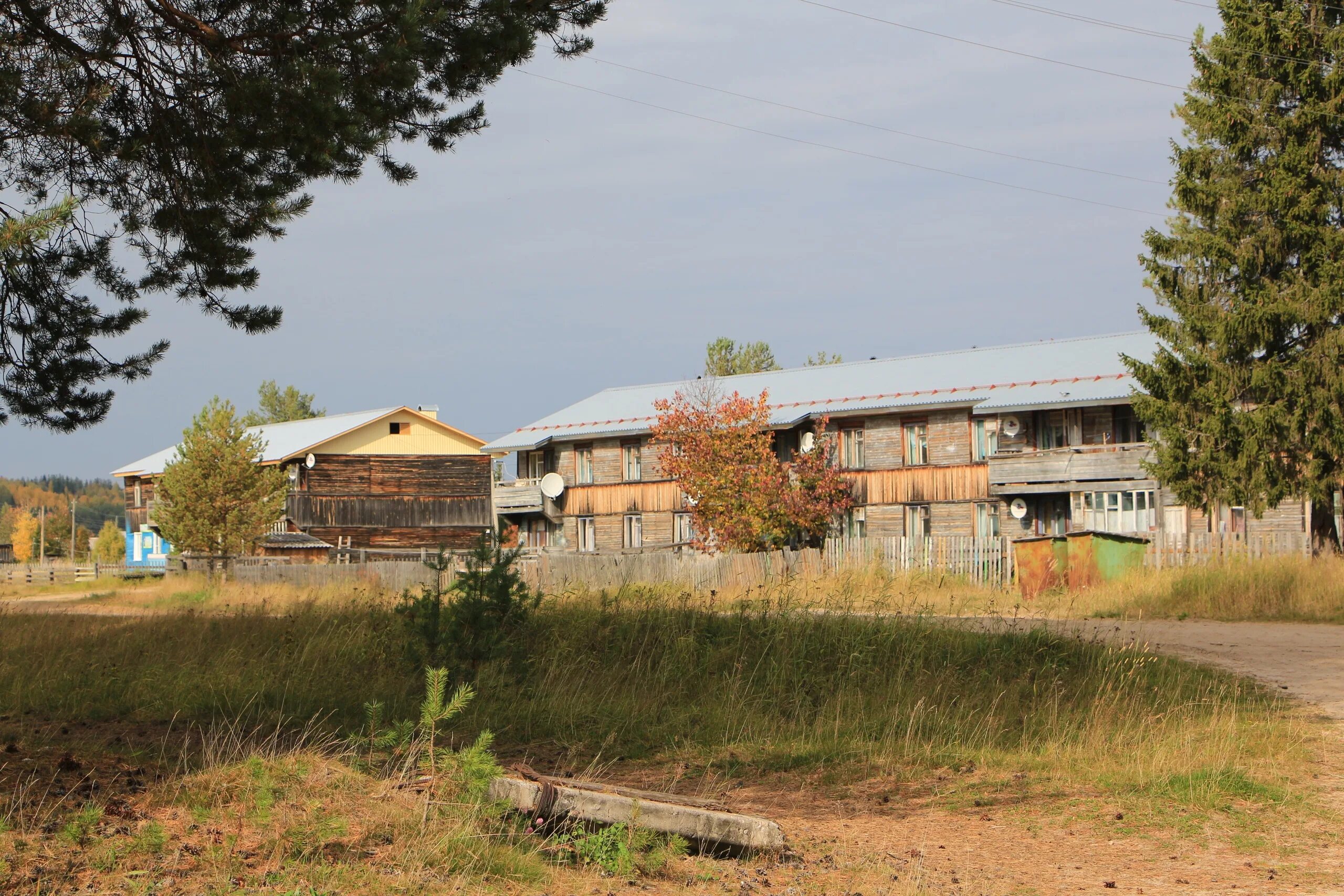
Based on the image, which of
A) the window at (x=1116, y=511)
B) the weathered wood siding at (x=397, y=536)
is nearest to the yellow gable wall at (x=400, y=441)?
the weathered wood siding at (x=397, y=536)

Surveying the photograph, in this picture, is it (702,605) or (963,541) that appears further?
(963,541)

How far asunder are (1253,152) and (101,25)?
25.8 metres

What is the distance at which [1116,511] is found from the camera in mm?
36875

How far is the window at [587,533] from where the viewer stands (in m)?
49.8

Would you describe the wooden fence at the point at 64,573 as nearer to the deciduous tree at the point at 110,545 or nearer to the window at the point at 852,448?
the deciduous tree at the point at 110,545

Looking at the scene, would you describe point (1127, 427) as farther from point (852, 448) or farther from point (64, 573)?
point (64, 573)

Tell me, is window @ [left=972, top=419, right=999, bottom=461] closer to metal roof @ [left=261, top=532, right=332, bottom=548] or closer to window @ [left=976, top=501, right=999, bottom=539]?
window @ [left=976, top=501, right=999, bottom=539]

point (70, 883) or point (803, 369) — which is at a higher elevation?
point (803, 369)

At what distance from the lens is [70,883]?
17.0 feet

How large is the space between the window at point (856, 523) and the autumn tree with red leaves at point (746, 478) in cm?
50

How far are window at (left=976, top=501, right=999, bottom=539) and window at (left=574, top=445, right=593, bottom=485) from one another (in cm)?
1592

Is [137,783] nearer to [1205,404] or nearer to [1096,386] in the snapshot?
[1205,404]

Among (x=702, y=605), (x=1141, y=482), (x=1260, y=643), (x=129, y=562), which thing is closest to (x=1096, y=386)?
(x=1141, y=482)

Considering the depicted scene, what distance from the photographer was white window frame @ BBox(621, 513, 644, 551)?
159ft
